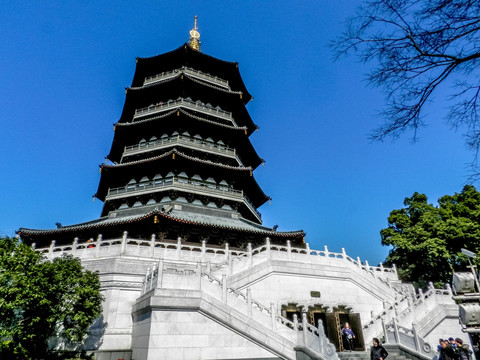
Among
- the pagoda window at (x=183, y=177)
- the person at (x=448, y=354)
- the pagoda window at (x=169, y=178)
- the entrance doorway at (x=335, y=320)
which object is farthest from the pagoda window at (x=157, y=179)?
the person at (x=448, y=354)

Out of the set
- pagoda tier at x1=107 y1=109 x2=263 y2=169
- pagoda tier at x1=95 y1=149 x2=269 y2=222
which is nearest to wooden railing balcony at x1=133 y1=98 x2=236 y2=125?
pagoda tier at x1=107 y1=109 x2=263 y2=169

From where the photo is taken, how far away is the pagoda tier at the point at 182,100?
1027 inches

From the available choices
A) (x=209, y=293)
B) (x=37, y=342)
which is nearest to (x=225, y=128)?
(x=209, y=293)

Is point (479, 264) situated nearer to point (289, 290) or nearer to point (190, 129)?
point (289, 290)

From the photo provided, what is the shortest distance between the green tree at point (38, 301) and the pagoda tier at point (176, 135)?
14243 millimetres

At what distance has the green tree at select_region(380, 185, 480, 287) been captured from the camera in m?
23.8

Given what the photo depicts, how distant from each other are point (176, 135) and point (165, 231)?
31.6 ft

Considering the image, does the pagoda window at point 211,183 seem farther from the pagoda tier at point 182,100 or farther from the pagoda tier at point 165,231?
the pagoda tier at point 182,100

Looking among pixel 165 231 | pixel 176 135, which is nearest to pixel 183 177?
pixel 176 135

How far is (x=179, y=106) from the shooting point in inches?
1003

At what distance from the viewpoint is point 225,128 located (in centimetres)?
2542

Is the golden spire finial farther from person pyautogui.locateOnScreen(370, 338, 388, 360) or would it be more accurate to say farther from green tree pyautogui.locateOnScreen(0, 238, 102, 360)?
person pyautogui.locateOnScreen(370, 338, 388, 360)

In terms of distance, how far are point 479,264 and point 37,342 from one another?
90.8 ft

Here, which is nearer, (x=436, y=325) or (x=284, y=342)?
(x=284, y=342)
